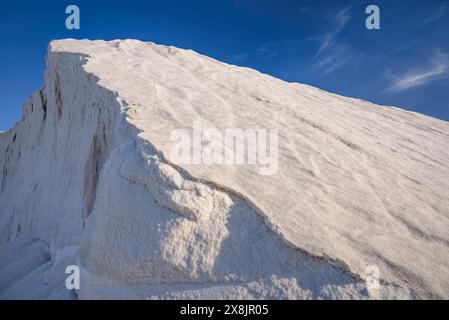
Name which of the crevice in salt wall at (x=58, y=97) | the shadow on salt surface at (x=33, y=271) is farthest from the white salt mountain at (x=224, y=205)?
the crevice in salt wall at (x=58, y=97)

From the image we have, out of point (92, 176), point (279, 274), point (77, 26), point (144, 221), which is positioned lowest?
point (279, 274)

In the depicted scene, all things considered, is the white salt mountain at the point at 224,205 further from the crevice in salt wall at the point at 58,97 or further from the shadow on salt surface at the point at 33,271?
the crevice in salt wall at the point at 58,97

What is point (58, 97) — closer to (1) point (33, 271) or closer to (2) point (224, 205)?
(1) point (33, 271)
